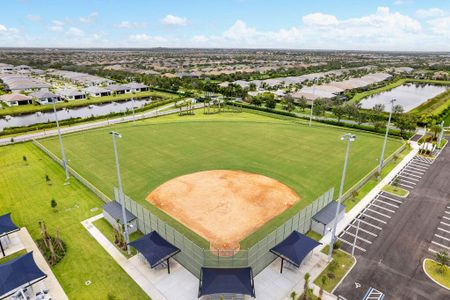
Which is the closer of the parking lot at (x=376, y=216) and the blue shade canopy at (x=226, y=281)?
the blue shade canopy at (x=226, y=281)

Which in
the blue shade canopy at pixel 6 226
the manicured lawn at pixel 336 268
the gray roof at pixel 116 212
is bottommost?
the manicured lawn at pixel 336 268

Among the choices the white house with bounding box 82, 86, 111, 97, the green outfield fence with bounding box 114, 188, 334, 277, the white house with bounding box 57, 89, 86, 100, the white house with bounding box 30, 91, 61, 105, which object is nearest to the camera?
the green outfield fence with bounding box 114, 188, 334, 277

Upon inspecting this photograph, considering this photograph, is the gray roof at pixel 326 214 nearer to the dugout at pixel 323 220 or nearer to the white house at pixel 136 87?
the dugout at pixel 323 220

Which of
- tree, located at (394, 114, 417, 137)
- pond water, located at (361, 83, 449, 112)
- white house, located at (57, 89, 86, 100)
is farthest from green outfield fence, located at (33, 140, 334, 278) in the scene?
white house, located at (57, 89, 86, 100)

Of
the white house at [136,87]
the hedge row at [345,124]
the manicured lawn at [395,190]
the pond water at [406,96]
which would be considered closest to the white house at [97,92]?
the white house at [136,87]

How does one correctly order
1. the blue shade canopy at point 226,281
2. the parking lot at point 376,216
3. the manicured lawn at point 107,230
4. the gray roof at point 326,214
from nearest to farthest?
the blue shade canopy at point 226,281 → the parking lot at point 376,216 → the manicured lawn at point 107,230 → the gray roof at point 326,214

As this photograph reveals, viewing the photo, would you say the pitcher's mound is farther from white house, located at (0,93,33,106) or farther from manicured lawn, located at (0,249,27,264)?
white house, located at (0,93,33,106)

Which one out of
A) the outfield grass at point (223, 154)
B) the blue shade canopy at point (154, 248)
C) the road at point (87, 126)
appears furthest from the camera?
the road at point (87, 126)
